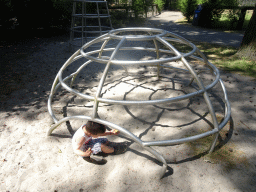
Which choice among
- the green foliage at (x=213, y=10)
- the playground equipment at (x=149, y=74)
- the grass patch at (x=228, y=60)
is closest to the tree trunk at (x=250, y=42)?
the grass patch at (x=228, y=60)

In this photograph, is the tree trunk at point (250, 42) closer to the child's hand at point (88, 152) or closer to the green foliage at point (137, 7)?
the child's hand at point (88, 152)

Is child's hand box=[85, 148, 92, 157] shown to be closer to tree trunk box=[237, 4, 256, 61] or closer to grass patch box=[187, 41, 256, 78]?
grass patch box=[187, 41, 256, 78]

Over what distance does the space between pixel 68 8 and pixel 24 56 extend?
13.6ft

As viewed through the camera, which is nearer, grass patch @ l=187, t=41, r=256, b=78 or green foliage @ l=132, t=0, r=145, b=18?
grass patch @ l=187, t=41, r=256, b=78

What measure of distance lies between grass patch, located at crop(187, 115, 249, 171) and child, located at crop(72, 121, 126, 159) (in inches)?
38.2

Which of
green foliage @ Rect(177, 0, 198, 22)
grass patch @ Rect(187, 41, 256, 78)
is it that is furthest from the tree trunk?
green foliage @ Rect(177, 0, 198, 22)

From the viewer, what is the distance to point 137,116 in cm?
306

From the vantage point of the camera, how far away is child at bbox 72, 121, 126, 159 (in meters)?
2.17

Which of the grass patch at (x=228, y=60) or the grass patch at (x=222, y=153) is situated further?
the grass patch at (x=228, y=60)

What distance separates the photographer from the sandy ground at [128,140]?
1979 mm

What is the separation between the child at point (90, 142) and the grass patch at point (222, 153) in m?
0.97

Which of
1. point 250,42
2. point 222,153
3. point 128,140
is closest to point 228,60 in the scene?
point 250,42

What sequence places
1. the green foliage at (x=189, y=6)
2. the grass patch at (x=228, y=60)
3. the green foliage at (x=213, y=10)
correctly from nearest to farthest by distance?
the grass patch at (x=228, y=60), the green foliage at (x=213, y=10), the green foliage at (x=189, y=6)

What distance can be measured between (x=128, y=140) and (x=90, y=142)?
510mm
